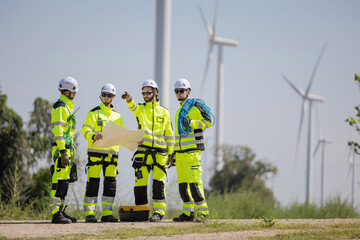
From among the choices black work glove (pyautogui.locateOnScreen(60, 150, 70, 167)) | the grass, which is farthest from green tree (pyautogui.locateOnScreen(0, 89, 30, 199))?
the grass

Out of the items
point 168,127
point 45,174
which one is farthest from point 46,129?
point 168,127

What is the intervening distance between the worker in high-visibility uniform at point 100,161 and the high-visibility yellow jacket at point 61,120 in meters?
0.38

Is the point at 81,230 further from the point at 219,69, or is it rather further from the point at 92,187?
the point at 219,69

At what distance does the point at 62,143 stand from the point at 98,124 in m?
0.96

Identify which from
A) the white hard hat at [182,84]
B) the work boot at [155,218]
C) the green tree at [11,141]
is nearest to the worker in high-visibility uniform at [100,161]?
the work boot at [155,218]

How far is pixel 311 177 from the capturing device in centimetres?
4353

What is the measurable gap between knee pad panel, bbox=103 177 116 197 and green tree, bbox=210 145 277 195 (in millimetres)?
36961

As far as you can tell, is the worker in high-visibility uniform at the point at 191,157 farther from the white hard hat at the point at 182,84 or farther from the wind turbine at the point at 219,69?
the wind turbine at the point at 219,69

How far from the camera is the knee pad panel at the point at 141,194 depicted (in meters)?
11.0

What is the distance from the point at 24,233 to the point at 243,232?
11.7 ft

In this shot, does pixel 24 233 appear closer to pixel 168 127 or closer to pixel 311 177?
pixel 168 127

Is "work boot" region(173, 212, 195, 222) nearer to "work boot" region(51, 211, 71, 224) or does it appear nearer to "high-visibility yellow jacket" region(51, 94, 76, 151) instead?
"work boot" region(51, 211, 71, 224)

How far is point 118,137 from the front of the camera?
10602mm

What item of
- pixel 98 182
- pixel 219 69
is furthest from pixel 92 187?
pixel 219 69
